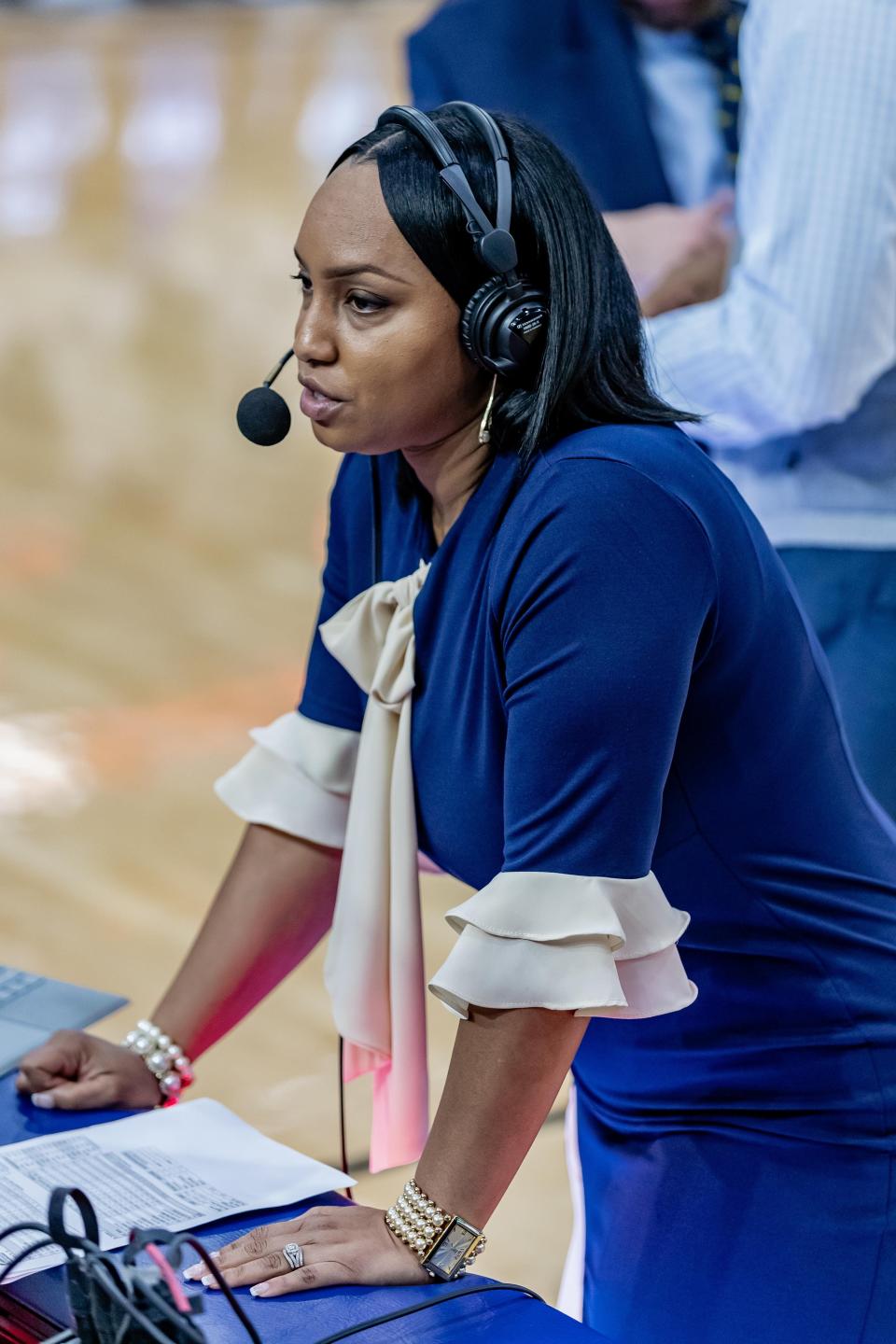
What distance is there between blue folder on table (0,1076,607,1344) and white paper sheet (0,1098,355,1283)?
0.03 m

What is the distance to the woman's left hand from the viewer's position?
3.59 feet

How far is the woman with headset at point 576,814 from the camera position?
1.12 meters

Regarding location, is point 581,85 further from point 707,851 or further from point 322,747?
point 707,851

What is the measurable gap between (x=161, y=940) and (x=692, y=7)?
1.65 meters

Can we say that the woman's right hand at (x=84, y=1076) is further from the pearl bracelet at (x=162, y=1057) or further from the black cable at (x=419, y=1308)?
the black cable at (x=419, y=1308)

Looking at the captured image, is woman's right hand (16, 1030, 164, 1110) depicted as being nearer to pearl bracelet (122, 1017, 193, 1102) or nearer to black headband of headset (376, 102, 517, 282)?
pearl bracelet (122, 1017, 193, 1102)

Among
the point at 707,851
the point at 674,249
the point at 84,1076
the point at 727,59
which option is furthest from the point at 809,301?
the point at 84,1076

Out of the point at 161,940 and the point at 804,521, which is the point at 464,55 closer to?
the point at 804,521

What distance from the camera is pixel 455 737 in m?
1.28

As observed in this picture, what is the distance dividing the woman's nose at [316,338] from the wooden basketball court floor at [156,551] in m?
1.32

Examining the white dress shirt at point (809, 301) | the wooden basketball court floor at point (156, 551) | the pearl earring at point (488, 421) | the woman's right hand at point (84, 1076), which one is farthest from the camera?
the wooden basketball court floor at point (156, 551)

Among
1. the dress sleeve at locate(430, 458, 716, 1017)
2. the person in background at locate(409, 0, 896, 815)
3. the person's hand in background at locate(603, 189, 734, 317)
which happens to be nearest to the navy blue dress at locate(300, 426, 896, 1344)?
the dress sleeve at locate(430, 458, 716, 1017)

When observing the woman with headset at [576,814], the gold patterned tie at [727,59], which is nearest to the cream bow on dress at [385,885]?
the woman with headset at [576,814]

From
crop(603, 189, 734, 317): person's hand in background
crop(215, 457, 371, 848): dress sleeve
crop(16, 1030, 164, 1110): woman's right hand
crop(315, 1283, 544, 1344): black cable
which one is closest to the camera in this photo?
crop(315, 1283, 544, 1344): black cable
